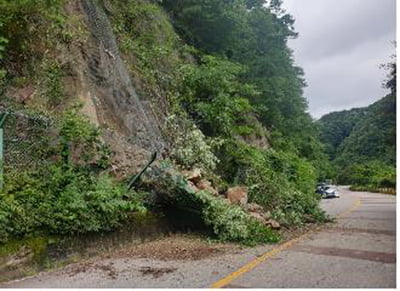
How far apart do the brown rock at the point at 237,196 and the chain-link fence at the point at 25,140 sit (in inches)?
188

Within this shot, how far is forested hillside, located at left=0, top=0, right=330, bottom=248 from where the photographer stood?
8.85 metres

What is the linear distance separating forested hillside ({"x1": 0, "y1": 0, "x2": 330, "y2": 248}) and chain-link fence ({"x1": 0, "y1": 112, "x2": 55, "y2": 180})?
25 mm

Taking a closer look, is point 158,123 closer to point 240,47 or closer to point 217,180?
point 217,180

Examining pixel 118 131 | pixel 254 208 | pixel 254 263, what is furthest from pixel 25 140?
pixel 254 208

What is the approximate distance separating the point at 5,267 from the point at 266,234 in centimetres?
559

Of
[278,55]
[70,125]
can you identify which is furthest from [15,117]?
[278,55]

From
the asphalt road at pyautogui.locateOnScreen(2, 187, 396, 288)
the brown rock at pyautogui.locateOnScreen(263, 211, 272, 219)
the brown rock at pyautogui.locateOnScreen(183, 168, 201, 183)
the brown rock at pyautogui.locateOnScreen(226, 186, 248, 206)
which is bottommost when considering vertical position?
the asphalt road at pyautogui.locateOnScreen(2, 187, 396, 288)

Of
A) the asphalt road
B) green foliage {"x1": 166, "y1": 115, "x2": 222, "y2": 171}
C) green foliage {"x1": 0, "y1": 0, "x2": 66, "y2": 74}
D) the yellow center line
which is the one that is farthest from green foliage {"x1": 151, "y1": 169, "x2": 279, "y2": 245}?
green foliage {"x1": 0, "y1": 0, "x2": 66, "y2": 74}

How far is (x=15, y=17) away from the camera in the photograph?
11156 mm

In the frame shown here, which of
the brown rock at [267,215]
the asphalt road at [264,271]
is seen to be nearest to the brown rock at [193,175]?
the brown rock at [267,215]

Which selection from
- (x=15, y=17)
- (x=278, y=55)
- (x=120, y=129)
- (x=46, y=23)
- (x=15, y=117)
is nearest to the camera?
(x=15, y=117)

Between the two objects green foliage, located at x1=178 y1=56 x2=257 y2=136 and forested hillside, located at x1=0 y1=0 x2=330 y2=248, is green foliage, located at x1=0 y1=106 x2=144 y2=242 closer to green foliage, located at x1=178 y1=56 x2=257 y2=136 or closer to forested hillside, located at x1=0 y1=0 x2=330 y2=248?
forested hillside, located at x1=0 y1=0 x2=330 y2=248

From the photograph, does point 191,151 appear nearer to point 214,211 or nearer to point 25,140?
point 214,211

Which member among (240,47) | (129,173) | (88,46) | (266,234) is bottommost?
(266,234)
